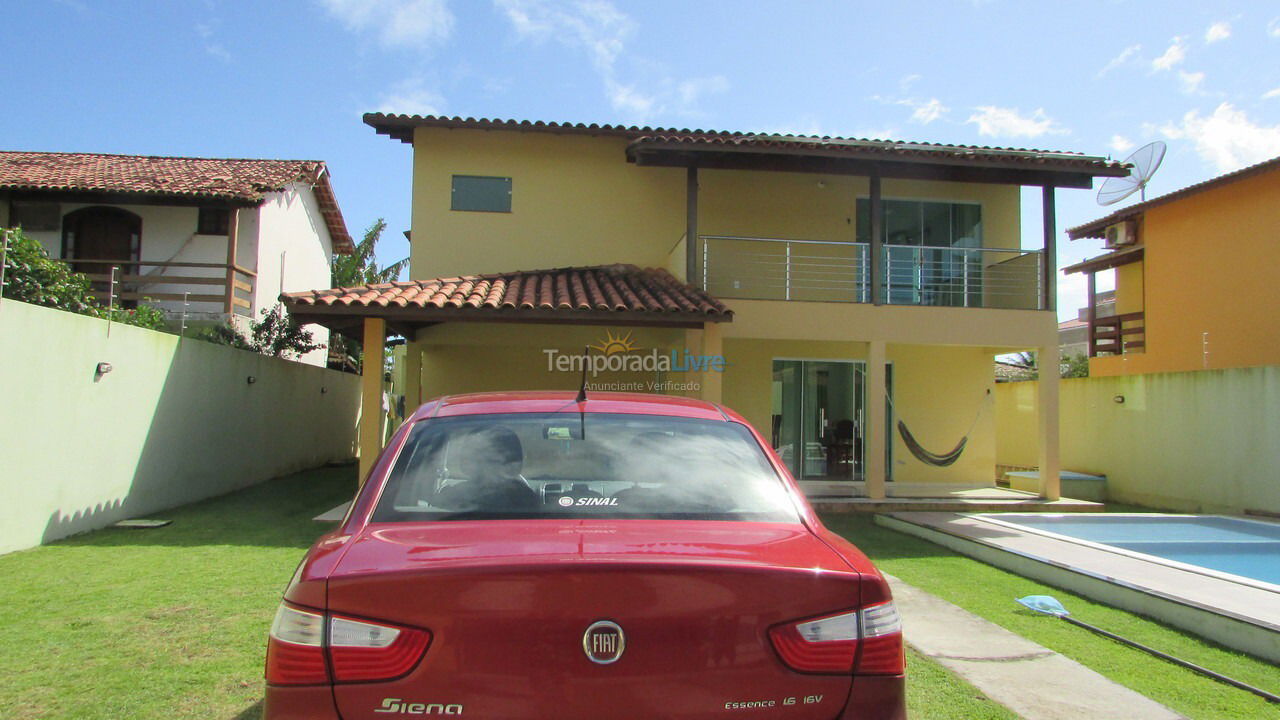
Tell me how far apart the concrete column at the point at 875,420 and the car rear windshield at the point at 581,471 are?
8600 millimetres

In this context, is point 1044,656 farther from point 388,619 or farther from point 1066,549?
point 388,619

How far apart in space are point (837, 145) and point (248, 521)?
9194 millimetres

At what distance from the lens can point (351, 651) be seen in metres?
1.71

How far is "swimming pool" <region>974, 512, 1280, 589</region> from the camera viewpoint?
26.7 feet

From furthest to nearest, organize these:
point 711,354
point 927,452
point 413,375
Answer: point 413,375, point 927,452, point 711,354

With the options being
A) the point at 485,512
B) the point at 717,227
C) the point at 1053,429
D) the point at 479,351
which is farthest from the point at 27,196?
the point at 1053,429

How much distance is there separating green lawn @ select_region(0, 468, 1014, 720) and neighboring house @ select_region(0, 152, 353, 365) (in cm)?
860

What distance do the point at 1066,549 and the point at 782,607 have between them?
7.06 m

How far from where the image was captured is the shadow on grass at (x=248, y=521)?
8.01 m

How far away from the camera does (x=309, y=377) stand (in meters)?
15.8

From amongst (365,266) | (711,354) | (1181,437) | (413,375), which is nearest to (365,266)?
(365,266)

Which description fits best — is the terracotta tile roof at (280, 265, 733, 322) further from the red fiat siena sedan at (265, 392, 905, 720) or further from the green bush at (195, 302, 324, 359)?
the red fiat siena sedan at (265, 392, 905, 720)

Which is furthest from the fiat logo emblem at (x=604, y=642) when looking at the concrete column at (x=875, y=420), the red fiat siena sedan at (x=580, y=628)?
the concrete column at (x=875, y=420)

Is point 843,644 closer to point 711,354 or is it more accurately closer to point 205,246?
point 711,354
